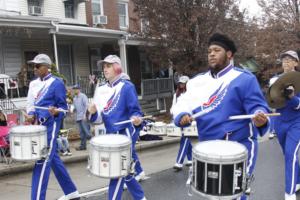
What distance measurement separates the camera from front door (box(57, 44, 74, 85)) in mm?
19625

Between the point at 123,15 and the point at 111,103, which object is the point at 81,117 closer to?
the point at 111,103

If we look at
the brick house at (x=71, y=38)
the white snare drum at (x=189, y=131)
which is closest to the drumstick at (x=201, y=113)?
the white snare drum at (x=189, y=131)

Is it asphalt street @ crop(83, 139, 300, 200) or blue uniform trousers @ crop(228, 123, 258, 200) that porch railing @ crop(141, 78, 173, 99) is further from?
blue uniform trousers @ crop(228, 123, 258, 200)

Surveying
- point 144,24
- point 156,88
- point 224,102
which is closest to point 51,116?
point 224,102

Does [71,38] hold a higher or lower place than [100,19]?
lower

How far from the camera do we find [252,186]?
730 cm

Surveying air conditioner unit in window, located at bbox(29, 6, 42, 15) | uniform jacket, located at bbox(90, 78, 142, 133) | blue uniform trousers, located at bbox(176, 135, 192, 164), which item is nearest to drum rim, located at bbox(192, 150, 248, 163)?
uniform jacket, located at bbox(90, 78, 142, 133)

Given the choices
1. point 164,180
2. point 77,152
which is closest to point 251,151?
point 164,180

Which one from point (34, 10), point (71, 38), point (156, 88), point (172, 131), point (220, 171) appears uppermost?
point (34, 10)

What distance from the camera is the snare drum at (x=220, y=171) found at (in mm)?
3443

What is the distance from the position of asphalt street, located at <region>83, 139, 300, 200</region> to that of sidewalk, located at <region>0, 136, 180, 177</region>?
2.76 metres

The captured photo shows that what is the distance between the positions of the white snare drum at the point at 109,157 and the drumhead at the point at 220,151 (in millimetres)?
1195

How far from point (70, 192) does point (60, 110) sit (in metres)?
1.21

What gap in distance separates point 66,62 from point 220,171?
17163mm
